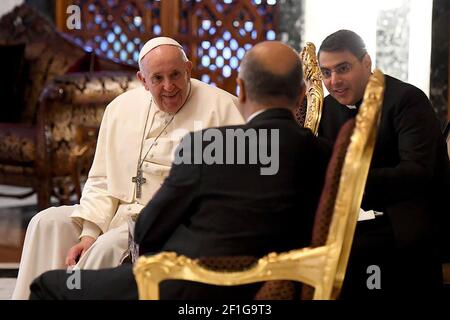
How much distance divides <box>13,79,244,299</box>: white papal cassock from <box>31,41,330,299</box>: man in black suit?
37.3 inches

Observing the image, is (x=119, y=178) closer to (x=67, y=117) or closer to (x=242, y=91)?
(x=242, y=91)

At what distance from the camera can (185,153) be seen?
235 centimetres

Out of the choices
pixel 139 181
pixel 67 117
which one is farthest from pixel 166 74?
pixel 67 117

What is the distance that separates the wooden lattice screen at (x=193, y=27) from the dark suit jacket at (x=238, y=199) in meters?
5.67

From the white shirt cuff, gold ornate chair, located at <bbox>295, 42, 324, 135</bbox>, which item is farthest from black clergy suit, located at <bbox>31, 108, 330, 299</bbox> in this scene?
gold ornate chair, located at <bbox>295, 42, 324, 135</bbox>

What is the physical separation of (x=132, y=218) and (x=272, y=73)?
108 cm

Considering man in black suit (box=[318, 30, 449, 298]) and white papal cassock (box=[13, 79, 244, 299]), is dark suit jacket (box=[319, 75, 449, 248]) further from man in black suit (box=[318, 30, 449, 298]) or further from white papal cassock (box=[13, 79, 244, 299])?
white papal cassock (box=[13, 79, 244, 299])

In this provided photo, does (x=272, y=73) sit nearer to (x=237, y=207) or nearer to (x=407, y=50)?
(x=237, y=207)

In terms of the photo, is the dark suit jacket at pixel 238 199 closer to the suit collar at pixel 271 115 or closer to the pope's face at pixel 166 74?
the suit collar at pixel 271 115

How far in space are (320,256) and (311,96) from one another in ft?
4.80

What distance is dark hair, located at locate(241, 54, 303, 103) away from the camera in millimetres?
2344

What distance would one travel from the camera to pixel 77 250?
336 cm

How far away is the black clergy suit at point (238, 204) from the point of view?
235 centimetres

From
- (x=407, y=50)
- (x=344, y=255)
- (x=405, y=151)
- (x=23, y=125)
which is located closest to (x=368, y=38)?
(x=407, y=50)
